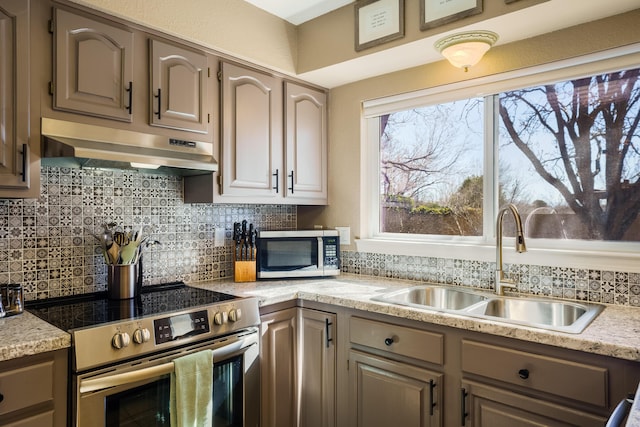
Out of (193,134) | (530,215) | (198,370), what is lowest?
(198,370)

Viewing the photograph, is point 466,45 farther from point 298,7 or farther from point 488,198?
point 298,7

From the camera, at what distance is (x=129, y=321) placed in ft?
5.07

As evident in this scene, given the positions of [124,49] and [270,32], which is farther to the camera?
[270,32]

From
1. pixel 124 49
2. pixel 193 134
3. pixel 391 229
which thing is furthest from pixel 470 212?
pixel 124 49

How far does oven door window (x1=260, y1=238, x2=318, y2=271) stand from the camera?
97.1 inches

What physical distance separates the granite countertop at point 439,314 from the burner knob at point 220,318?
23 cm

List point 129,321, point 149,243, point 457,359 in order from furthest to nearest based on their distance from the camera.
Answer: point 149,243 → point 457,359 → point 129,321

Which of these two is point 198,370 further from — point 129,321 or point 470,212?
point 470,212

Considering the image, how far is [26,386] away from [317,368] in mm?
1254

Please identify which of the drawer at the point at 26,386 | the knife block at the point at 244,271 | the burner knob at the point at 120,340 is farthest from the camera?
the knife block at the point at 244,271

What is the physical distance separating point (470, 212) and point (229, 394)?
155 centimetres

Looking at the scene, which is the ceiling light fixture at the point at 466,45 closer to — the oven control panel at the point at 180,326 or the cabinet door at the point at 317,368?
the cabinet door at the point at 317,368

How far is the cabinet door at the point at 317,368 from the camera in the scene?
208cm

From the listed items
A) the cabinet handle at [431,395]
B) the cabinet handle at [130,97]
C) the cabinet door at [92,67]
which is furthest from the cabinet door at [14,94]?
the cabinet handle at [431,395]
